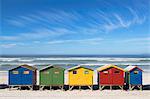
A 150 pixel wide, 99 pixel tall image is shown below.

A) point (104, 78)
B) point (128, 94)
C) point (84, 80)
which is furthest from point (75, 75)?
point (128, 94)

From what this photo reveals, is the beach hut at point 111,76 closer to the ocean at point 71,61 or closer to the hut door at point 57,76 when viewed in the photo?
the hut door at point 57,76

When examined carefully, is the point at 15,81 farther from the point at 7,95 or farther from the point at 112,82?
the point at 112,82

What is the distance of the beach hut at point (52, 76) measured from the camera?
79.6 feet

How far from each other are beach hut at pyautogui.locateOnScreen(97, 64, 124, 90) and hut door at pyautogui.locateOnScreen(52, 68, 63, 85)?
10.7ft

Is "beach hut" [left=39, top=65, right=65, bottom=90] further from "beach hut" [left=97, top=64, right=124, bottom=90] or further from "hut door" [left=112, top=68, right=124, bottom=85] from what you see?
"hut door" [left=112, top=68, right=124, bottom=85]

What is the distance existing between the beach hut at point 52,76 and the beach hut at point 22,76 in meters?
0.86

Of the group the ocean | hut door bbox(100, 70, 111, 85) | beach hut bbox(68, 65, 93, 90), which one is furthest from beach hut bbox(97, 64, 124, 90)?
the ocean

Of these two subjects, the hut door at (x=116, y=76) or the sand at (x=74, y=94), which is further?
the hut door at (x=116, y=76)

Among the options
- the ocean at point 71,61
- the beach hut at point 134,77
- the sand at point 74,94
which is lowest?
the sand at point 74,94

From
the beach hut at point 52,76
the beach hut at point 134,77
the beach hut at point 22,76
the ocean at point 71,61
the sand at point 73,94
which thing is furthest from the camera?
the ocean at point 71,61

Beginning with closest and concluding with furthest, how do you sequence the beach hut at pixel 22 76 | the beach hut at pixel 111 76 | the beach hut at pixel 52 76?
the beach hut at pixel 52 76 < the beach hut at pixel 22 76 < the beach hut at pixel 111 76

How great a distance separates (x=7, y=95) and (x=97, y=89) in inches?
308

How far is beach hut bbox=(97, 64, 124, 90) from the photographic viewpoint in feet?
80.4

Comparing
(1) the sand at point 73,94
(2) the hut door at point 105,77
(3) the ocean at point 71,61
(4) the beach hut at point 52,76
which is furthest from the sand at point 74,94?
(3) the ocean at point 71,61
